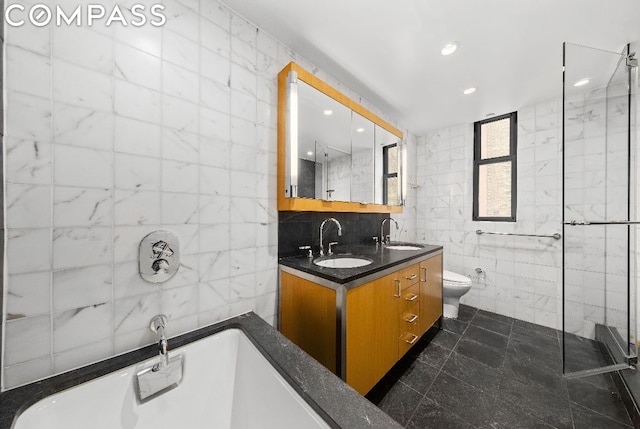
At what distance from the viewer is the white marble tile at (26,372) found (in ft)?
2.37

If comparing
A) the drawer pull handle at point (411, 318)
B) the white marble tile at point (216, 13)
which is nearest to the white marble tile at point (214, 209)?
the white marble tile at point (216, 13)

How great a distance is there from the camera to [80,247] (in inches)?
32.7

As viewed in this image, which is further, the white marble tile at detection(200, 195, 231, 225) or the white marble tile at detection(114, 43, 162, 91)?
the white marble tile at detection(200, 195, 231, 225)

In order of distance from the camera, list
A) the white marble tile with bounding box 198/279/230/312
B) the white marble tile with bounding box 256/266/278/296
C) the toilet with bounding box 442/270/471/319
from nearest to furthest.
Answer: the white marble tile with bounding box 198/279/230/312, the white marble tile with bounding box 256/266/278/296, the toilet with bounding box 442/270/471/319

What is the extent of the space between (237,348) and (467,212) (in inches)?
113

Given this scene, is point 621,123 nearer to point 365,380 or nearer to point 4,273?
point 365,380

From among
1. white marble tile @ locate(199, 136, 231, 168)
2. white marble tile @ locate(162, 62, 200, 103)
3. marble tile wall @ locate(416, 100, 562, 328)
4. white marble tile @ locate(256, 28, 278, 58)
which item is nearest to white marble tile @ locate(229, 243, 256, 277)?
white marble tile @ locate(199, 136, 231, 168)

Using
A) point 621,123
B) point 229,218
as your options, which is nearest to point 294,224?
point 229,218

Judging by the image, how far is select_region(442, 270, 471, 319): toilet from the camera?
2.19 metres

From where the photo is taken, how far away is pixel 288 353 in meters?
0.90

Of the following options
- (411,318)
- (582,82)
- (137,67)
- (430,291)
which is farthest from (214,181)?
(582,82)

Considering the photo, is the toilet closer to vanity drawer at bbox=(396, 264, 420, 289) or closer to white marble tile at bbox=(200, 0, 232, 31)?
vanity drawer at bbox=(396, 264, 420, 289)

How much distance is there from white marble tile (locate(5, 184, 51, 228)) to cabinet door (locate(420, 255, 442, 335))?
2.12 m

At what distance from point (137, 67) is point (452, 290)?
2894 millimetres
